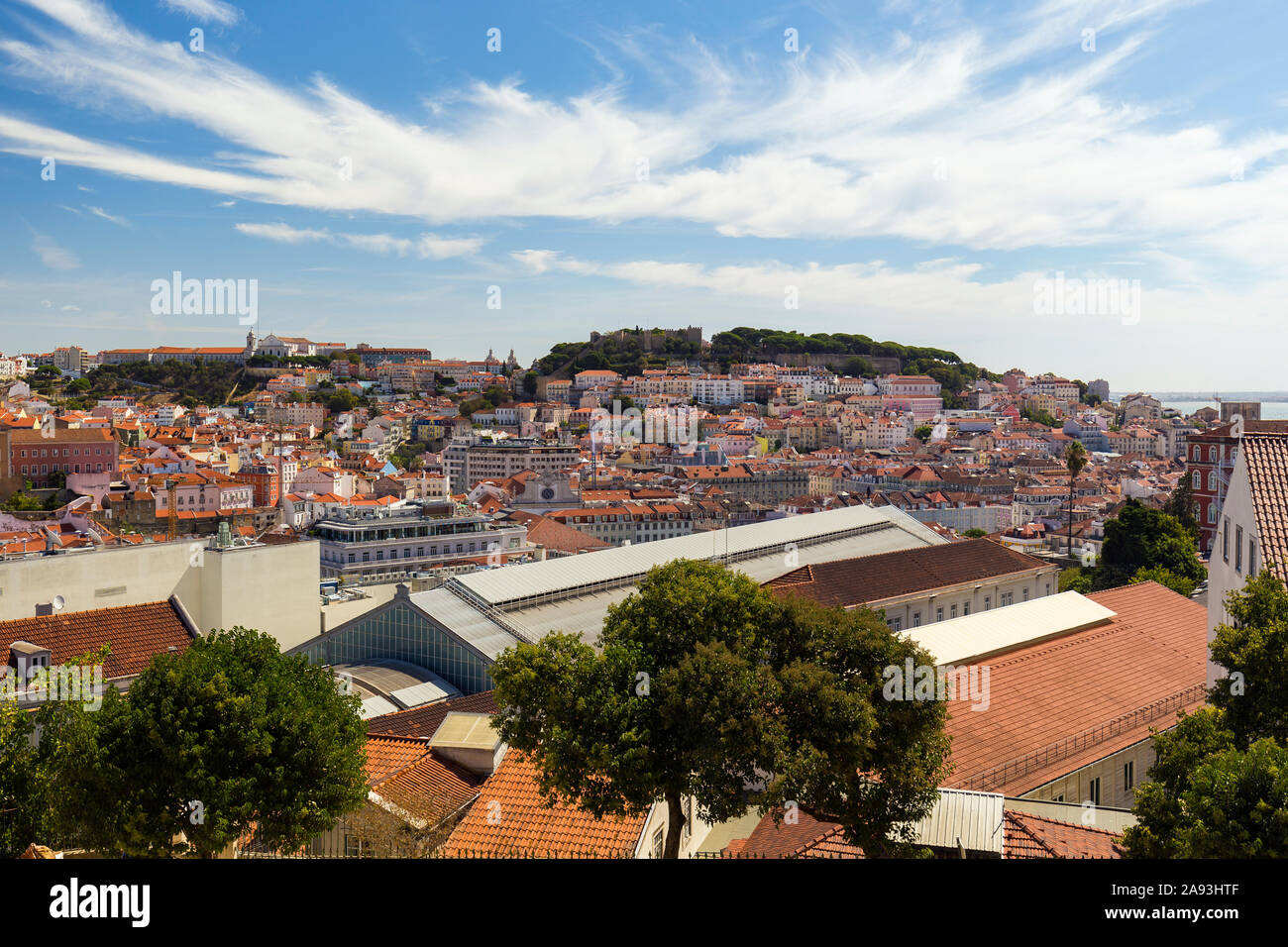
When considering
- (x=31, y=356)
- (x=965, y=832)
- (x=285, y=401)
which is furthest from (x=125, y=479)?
(x=31, y=356)

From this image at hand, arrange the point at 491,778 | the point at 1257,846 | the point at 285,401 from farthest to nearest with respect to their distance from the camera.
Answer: the point at 285,401 < the point at 491,778 < the point at 1257,846

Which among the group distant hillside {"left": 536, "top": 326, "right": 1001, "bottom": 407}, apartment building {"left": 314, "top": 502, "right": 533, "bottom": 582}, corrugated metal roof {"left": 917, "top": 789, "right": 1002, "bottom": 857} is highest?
distant hillside {"left": 536, "top": 326, "right": 1001, "bottom": 407}

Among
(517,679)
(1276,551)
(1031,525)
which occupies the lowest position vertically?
(1031,525)

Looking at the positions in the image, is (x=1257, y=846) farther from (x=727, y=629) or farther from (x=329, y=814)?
(x=329, y=814)

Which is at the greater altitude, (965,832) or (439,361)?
(439,361)

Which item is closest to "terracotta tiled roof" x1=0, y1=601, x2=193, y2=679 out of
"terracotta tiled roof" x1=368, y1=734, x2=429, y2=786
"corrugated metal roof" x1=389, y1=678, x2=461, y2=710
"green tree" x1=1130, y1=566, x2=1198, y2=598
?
"corrugated metal roof" x1=389, y1=678, x2=461, y2=710

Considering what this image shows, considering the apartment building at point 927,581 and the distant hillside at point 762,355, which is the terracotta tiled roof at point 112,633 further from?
the distant hillside at point 762,355

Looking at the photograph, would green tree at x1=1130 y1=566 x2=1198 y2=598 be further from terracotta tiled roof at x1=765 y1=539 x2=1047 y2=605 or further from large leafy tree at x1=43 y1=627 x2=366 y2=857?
large leafy tree at x1=43 y1=627 x2=366 y2=857

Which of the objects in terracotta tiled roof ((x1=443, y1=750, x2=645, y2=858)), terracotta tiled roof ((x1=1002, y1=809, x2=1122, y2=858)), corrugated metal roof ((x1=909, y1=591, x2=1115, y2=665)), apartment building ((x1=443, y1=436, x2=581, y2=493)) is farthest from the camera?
apartment building ((x1=443, y1=436, x2=581, y2=493))
